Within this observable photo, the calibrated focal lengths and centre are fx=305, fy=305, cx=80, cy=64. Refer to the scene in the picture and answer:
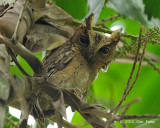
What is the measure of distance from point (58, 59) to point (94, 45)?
294 millimetres

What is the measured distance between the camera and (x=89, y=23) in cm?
206

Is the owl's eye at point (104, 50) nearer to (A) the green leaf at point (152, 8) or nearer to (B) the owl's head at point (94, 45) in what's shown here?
(B) the owl's head at point (94, 45)

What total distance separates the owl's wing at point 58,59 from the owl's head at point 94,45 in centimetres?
9

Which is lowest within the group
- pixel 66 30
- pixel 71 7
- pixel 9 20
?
pixel 9 20

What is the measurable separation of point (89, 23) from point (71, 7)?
0.23 meters

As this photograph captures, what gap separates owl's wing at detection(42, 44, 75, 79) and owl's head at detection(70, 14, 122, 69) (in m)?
0.09

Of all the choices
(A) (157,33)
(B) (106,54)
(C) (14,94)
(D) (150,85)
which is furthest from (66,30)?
(D) (150,85)

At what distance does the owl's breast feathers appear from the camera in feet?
6.77

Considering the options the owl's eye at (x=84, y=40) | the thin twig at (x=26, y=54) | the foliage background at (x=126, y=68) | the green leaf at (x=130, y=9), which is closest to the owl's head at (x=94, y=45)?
the owl's eye at (x=84, y=40)

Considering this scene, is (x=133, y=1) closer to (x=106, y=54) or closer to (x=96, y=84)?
(x=106, y=54)

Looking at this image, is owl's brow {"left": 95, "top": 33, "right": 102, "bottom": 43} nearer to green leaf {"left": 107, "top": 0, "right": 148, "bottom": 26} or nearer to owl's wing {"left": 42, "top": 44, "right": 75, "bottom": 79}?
owl's wing {"left": 42, "top": 44, "right": 75, "bottom": 79}

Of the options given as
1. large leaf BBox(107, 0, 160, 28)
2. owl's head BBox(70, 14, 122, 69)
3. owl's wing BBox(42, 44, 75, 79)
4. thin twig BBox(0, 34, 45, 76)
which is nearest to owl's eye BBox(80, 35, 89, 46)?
owl's head BBox(70, 14, 122, 69)

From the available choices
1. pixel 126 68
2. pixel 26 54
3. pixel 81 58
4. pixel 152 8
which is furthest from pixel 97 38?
pixel 126 68

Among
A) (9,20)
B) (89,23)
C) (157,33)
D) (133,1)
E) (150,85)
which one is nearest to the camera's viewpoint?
(9,20)
